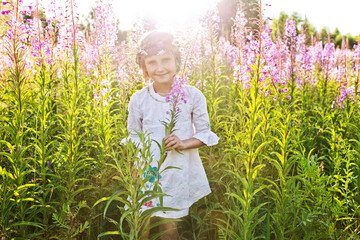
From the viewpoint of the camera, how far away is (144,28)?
4426 millimetres

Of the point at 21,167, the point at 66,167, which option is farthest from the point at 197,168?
the point at 21,167

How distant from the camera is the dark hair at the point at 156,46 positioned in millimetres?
2607

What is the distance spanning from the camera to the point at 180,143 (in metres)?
2.35

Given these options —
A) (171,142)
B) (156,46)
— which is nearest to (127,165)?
(171,142)

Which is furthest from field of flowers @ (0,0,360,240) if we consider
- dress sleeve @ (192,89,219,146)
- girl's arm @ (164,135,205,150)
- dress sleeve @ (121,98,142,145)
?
girl's arm @ (164,135,205,150)

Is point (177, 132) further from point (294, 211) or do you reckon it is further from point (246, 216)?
point (294, 211)

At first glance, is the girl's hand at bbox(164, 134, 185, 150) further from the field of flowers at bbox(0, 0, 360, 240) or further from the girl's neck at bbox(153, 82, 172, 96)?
the girl's neck at bbox(153, 82, 172, 96)

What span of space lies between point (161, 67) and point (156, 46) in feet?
0.62

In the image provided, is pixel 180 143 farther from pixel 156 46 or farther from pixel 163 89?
pixel 156 46

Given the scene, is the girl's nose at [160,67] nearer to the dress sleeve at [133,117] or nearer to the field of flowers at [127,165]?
the field of flowers at [127,165]

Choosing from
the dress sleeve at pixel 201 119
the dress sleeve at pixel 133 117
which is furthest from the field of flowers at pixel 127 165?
the dress sleeve at pixel 201 119

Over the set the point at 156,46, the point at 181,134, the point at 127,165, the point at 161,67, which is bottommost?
the point at 127,165

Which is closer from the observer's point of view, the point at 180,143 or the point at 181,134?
the point at 180,143

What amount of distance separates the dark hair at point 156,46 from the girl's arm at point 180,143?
2.53 ft
